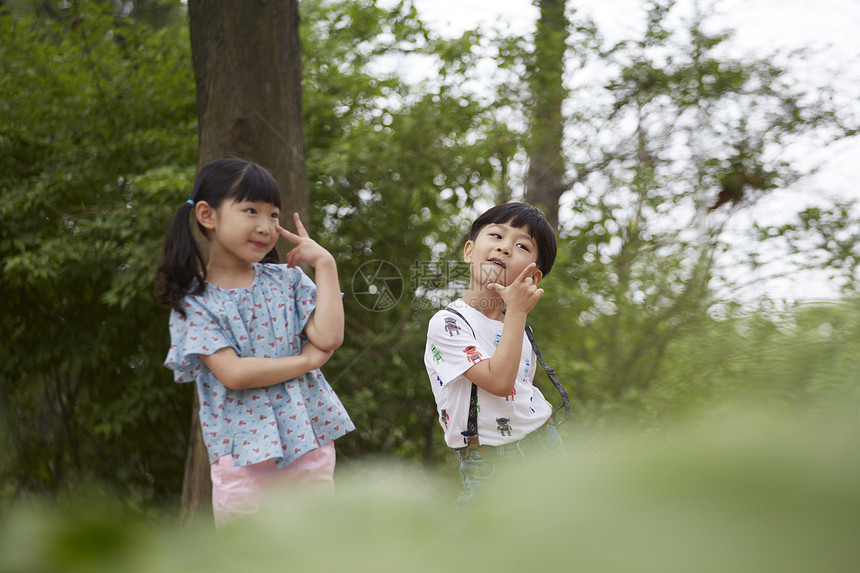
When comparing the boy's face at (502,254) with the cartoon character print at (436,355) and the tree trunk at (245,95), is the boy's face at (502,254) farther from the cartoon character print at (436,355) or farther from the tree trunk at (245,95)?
the tree trunk at (245,95)

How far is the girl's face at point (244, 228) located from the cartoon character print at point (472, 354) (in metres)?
0.76

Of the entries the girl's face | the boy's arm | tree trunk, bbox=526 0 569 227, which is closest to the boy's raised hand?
the boy's arm

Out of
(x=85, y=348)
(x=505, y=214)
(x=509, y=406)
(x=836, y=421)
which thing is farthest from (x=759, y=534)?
(x=85, y=348)

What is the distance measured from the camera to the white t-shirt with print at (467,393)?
79.2 inches

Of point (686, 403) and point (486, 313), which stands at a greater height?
point (686, 403)

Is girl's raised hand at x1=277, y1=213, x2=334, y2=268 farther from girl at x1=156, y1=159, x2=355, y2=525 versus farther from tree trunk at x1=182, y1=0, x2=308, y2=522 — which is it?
tree trunk at x1=182, y1=0, x2=308, y2=522

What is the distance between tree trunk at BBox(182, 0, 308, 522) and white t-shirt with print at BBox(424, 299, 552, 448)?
4.77ft

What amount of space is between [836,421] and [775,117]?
200 inches

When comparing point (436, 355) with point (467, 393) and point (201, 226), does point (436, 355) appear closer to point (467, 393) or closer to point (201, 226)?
point (467, 393)

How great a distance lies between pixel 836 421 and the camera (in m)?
0.36

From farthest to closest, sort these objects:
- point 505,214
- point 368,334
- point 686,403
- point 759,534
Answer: point 368,334
point 505,214
point 686,403
point 759,534

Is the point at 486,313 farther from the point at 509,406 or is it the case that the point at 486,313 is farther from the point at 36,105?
the point at 36,105

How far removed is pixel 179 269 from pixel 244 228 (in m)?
0.25

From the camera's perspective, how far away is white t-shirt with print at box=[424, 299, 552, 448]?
6.60 feet
